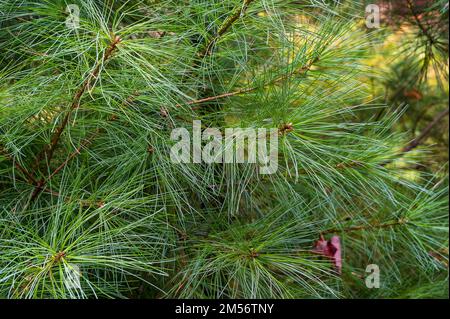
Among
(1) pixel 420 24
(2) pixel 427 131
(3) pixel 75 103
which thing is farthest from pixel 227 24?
(2) pixel 427 131

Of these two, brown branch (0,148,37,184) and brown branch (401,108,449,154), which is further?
brown branch (401,108,449,154)

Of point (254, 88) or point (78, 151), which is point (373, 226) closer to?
point (254, 88)

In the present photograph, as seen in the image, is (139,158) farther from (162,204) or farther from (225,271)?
(225,271)

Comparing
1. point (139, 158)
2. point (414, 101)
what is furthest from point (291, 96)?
point (414, 101)

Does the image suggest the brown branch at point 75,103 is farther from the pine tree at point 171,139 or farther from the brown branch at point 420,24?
the brown branch at point 420,24

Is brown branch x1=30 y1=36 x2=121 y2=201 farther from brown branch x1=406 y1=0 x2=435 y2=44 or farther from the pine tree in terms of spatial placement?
Result: brown branch x1=406 y1=0 x2=435 y2=44

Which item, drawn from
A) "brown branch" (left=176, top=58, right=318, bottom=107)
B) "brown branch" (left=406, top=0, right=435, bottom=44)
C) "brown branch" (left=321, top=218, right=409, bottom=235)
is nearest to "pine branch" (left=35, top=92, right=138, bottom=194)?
"brown branch" (left=176, top=58, right=318, bottom=107)

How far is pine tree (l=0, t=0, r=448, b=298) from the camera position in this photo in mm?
849

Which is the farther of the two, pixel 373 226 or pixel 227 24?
pixel 373 226

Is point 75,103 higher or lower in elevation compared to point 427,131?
lower

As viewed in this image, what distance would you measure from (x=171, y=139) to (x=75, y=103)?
149mm

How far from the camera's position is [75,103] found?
0.84 meters
